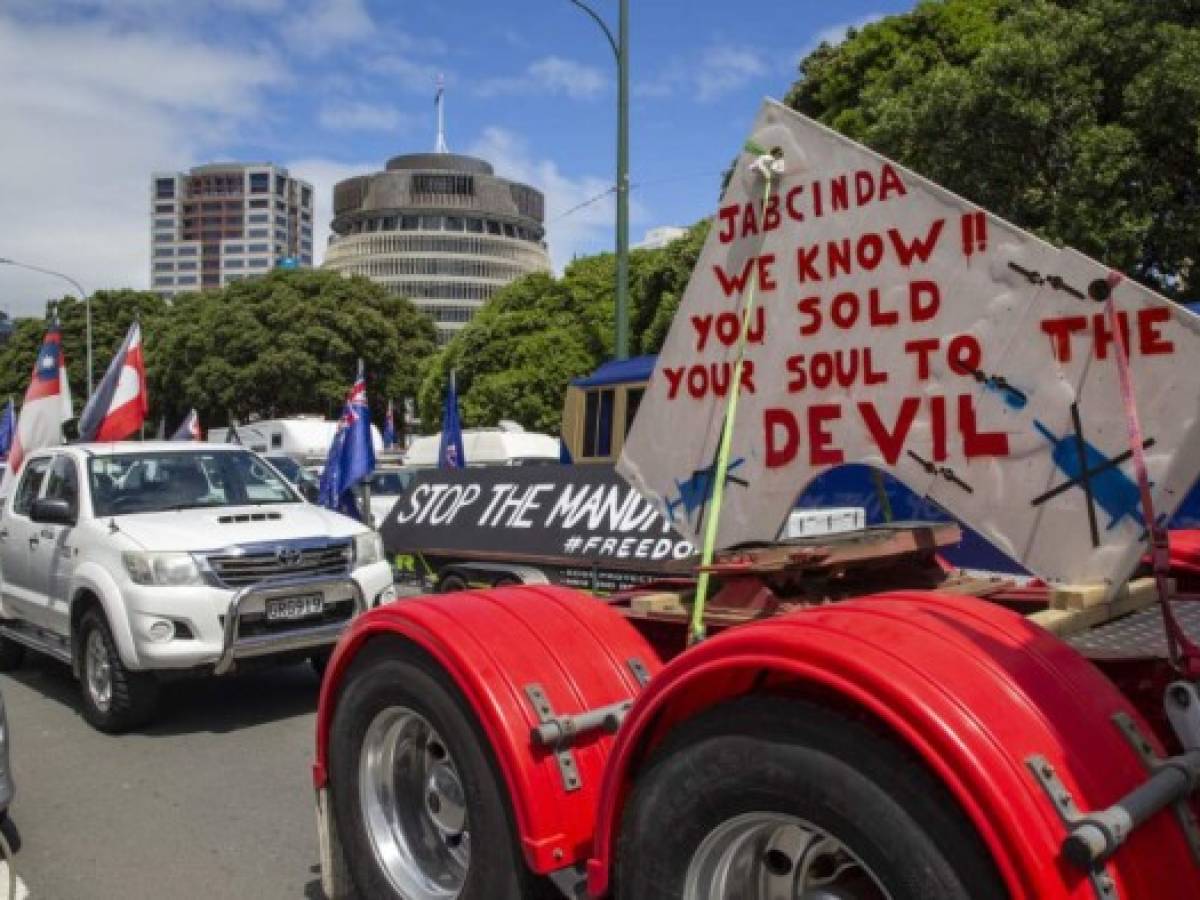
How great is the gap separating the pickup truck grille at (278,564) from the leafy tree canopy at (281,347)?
41.2 m

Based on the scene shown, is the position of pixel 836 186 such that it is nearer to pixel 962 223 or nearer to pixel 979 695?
pixel 962 223

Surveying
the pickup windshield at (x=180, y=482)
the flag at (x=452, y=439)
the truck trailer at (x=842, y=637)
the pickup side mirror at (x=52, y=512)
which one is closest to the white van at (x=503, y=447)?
the flag at (x=452, y=439)

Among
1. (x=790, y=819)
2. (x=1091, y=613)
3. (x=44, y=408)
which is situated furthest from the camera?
(x=44, y=408)

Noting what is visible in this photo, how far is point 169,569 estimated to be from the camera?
6742 millimetres

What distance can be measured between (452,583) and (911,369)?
22.4ft

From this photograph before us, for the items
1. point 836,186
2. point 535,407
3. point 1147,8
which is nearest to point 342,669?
point 836,186

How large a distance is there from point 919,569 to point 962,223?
1292 mm

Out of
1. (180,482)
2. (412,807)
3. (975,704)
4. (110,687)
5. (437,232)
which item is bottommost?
(110,687)

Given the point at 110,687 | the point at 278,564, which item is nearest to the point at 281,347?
the point at 278,564

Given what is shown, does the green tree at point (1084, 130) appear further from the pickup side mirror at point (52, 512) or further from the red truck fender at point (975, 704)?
the red truck fender at point (975, 704)

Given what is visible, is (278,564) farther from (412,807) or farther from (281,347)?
(281,347)

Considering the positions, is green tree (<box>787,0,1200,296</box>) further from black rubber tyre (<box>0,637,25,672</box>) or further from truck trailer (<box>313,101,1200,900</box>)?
black rubber tyre (<box>0,637,25,672</box>)

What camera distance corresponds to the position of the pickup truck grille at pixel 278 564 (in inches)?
271

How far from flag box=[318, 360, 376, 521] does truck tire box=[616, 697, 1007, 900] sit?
10.9 meters
